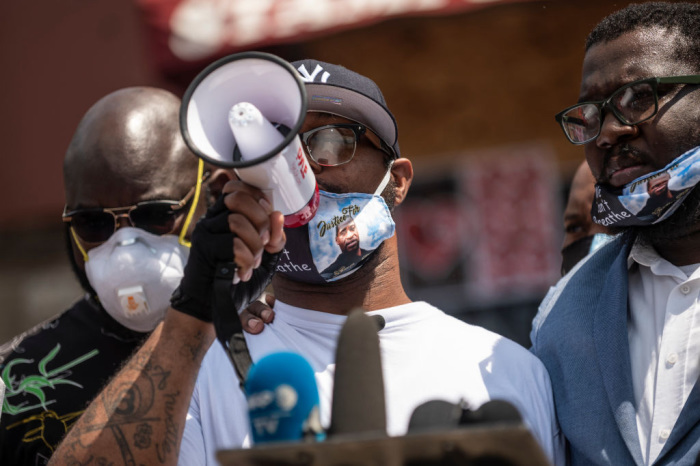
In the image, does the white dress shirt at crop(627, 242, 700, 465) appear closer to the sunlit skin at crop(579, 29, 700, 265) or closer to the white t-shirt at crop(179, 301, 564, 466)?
the sunlit skin at crop(579, 29, 700, 265)

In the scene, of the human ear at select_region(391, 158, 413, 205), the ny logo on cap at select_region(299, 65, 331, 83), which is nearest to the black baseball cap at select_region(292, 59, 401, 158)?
the ny logo on cap at select_region(299, 65, 331, 83)

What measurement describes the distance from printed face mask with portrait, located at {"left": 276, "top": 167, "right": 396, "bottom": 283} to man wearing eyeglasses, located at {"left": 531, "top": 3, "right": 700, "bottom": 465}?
695 mm

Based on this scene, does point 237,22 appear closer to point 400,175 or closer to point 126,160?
point 126,160

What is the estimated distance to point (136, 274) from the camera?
339 cm

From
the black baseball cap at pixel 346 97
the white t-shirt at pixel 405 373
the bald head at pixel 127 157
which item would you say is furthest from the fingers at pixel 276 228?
the bald head at pixel 127 157

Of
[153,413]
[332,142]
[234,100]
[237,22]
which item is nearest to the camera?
[234,100]

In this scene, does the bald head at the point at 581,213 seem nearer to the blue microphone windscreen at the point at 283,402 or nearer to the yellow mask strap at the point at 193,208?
the yellow mask strap at the point at 193,208

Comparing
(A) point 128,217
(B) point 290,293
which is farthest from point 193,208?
(B) point 290,293

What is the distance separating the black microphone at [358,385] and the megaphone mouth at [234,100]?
0.73 meters

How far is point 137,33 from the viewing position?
9359 mm

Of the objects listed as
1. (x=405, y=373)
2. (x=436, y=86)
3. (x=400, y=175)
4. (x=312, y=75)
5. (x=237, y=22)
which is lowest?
(x=405, y=373)

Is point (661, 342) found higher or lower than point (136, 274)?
lower

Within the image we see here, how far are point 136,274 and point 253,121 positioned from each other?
1.39 metres

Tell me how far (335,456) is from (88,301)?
2.52 meters
